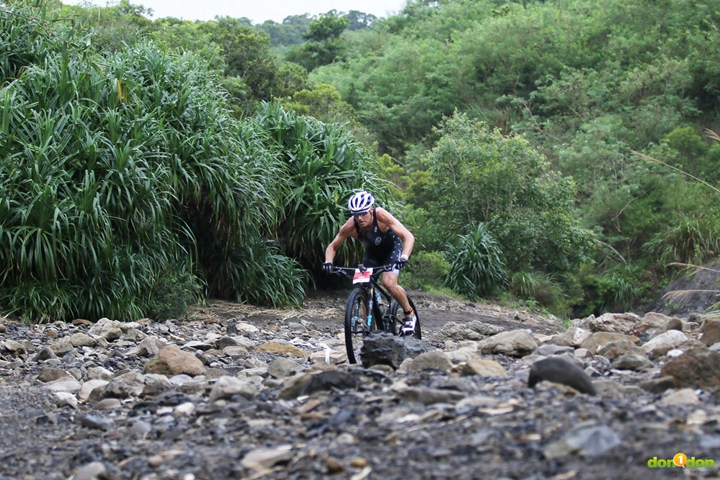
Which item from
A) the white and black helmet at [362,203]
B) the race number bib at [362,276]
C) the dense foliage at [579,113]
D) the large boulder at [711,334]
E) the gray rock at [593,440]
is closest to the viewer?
the gray rock at [593,440]

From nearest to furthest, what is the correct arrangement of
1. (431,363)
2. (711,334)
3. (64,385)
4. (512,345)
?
(431,363), (64,385), (711,334), (512,345)

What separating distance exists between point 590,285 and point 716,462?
19.5 metres

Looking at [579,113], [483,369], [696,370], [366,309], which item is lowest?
[366,309]

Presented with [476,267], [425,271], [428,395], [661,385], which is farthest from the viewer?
[476,267]

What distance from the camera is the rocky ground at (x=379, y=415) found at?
2898 mm

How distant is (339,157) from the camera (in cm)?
1313

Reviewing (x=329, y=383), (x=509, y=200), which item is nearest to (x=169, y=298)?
(x=329, y=383)

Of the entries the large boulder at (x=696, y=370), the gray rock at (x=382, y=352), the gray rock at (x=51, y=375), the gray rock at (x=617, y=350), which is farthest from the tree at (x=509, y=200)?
the large boulder at (x=696, y=370)

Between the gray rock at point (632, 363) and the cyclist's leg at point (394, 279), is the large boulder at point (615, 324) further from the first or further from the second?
the gray rock at point (632, 363)

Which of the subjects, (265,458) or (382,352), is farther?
(382,352)

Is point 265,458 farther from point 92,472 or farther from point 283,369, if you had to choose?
point 283,369

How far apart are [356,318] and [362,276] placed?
0.37 meters

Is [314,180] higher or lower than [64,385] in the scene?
higher

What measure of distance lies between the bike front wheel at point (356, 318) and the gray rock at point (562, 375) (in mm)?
2426
